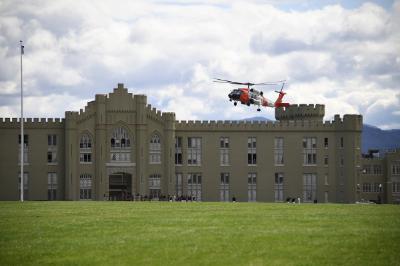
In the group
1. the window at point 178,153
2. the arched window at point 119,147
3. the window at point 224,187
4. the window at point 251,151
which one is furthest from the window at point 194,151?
the arched window at point 119,147

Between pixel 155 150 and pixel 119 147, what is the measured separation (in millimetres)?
5268

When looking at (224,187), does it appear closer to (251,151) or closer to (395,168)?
(251,151)

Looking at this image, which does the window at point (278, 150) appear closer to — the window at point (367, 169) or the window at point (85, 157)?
the window at point (85, 157)

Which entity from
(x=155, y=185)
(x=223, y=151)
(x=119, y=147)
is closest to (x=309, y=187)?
(x=223, y=151)

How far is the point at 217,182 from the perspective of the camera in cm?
13962

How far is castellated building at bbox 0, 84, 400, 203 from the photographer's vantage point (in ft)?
442

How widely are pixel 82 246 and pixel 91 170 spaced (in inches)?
3608

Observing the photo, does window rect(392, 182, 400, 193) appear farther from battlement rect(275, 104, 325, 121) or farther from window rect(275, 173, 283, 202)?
window rect(275, 173, 283, 202)

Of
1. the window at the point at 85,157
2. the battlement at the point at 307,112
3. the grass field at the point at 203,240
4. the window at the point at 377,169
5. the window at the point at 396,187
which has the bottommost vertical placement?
the grass field at the point at 203,240

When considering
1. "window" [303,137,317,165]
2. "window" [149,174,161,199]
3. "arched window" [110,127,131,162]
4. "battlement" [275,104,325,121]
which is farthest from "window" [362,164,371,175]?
"arched window" [110,127,131,162]

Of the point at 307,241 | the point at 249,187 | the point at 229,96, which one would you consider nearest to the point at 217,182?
the point at 249,187

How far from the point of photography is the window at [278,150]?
465 ft

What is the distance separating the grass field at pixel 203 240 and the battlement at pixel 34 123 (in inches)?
3162

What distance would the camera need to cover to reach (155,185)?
136 metres
